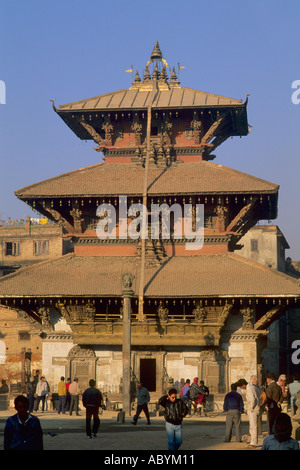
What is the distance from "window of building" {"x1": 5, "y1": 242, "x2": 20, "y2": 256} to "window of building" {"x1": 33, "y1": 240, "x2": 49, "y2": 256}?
6.34 ft

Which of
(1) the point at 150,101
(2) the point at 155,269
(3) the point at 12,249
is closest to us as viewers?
(2) the point at 155,269

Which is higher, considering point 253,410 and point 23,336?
point 23,336

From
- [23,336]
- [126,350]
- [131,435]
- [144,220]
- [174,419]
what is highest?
[144,220]

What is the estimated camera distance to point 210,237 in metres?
33.8

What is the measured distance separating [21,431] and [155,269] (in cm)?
2122

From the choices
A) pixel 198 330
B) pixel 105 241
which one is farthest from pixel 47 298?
pixel 198 330

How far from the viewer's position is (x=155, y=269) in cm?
3284

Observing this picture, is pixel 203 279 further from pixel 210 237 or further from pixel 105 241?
pixel 105 241

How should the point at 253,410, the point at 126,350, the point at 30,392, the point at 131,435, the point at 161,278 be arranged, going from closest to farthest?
the point at 253,410, the point at 131,435, the point at 126,350, the point at 30,392, the point at 161,278

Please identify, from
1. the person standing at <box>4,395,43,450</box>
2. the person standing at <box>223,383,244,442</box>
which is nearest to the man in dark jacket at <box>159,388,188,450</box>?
the person standing at <box>223,383,244,442</box>

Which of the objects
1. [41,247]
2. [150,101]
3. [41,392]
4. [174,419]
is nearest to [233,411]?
[174,419]

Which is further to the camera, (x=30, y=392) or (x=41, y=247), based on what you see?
(x=41, y=247)

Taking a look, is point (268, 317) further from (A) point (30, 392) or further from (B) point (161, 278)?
(A) point (30, 392)
